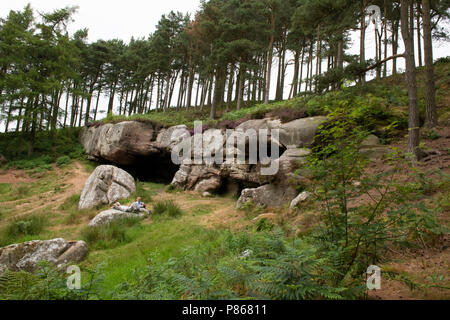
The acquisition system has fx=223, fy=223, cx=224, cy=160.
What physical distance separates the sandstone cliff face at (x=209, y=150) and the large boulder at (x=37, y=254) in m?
6.39

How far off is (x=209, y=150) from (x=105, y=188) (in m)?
7.23

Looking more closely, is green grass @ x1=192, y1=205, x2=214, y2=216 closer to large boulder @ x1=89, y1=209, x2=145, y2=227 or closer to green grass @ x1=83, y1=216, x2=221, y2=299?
green grass @ x1=83, y1=216, x2=221, y2=299

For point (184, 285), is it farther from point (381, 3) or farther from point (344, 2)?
point (381, 3)

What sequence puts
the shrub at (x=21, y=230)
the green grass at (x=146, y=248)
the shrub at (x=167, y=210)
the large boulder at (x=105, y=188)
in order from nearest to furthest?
the green grass at (x=146, y=248)
the shrub at (x=21, y=230)
the shrub at (x=167, y=210)
the large boulder at (x=105, y=188)

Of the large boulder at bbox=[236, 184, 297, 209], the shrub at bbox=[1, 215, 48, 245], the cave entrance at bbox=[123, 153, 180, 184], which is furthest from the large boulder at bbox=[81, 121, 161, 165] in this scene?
the large boulder at bbox=[236, 184, 297, 209]

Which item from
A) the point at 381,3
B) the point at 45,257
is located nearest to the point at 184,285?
the point at 45,257

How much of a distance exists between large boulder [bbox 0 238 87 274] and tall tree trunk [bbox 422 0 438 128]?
12.9 m

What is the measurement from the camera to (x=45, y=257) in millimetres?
5789

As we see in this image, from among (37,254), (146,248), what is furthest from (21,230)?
(146,248)

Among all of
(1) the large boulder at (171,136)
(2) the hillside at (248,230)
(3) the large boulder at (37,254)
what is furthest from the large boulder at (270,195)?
(1) the large boulder at (171,136)

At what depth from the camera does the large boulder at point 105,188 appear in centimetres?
1302

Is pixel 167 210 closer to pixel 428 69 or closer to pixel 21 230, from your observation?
pixel 21 230

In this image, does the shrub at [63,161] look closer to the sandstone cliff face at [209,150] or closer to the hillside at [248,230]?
the hillside at [248,230]

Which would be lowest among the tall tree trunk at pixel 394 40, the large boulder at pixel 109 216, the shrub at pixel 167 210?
the large boulder at pixel 109 216
